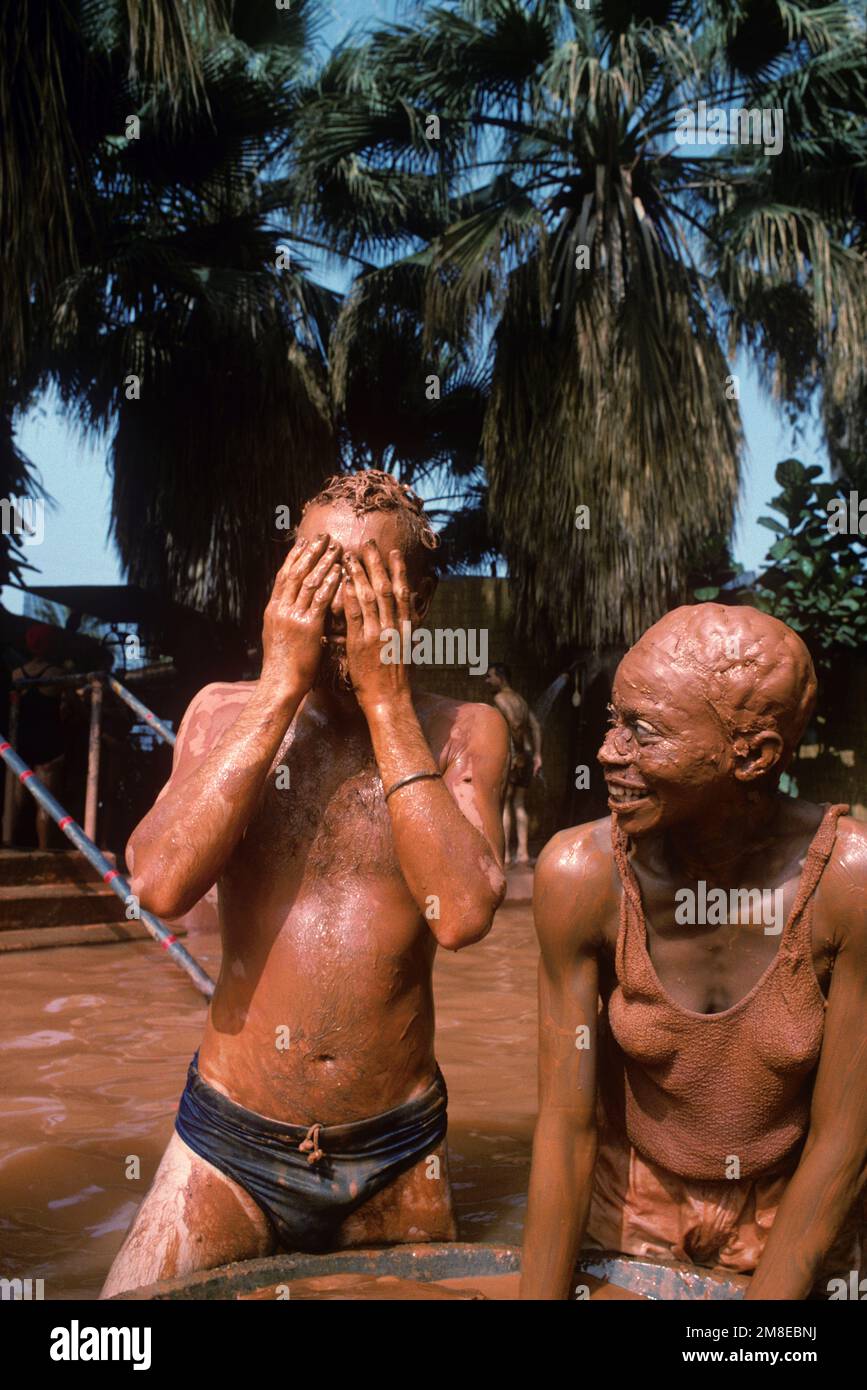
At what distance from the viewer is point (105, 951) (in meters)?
7.01

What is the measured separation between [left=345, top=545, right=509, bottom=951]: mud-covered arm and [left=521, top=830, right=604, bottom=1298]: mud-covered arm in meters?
0.12

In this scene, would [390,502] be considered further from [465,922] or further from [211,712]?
[465,922]

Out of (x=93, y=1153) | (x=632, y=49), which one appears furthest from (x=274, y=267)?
(x=93, y=1153)

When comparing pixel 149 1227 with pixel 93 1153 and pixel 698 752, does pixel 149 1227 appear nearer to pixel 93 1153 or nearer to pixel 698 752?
pixel 698 752

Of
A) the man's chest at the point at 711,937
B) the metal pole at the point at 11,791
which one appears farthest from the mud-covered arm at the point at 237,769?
the metal pole at the point at 11,791

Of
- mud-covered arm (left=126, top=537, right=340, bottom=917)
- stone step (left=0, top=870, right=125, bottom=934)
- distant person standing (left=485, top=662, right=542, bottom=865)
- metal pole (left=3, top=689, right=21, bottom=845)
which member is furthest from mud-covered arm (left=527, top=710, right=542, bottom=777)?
mud-covered arm (left=126, top=537, right=340, bottom=917)

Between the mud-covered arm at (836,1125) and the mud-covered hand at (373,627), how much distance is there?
0.75 m

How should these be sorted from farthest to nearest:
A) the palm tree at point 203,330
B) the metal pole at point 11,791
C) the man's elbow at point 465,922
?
the palm tree at point 203,330
the metal pole at point 11,791
the man's elbow at point 465,922

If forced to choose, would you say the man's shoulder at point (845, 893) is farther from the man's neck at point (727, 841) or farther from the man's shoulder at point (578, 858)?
the man's shoulder at point (578, 858)

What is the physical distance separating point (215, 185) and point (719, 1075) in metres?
9.36

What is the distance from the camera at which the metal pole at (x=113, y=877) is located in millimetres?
4691

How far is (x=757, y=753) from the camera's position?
1790 mm

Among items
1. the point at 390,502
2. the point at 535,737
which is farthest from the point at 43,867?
the point at 390,502

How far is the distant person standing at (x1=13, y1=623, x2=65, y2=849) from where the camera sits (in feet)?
29.2
